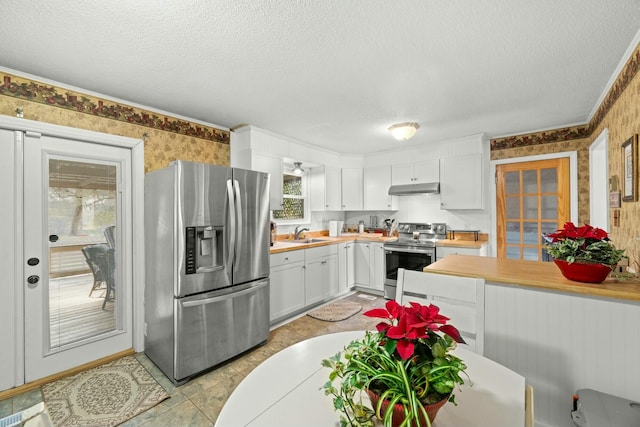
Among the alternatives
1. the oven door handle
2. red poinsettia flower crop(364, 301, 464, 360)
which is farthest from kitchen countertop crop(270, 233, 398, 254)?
red poinsettia flower crop(364, 301, 464, 360)

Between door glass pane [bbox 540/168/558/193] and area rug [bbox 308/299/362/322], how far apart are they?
2916 mm

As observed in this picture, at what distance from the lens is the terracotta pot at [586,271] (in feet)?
4.82

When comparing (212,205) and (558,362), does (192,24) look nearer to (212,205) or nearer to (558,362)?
(212,205)

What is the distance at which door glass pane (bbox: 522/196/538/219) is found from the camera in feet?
12.5

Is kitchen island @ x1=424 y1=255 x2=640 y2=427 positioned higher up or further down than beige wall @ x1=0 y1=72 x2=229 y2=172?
further down

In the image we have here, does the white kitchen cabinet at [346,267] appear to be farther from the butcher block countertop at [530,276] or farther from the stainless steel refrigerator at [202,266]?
the butcher block countertop at [530,276]

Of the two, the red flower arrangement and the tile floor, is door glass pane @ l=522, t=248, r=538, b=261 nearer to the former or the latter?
the red flower arrangement

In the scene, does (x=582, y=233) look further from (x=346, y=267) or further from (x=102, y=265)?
(x=102, y=265)

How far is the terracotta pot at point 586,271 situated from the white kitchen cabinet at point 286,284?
2524mm

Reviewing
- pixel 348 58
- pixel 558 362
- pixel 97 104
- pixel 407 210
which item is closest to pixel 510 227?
pixel 407 210

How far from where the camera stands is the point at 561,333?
60.7 inches

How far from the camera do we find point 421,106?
112 inches

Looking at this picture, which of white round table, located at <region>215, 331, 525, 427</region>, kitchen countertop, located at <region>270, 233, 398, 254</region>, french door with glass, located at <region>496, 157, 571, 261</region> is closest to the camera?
white round table, located at <region>215, 331, 525, 427</region>

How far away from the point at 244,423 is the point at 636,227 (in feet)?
8.65
